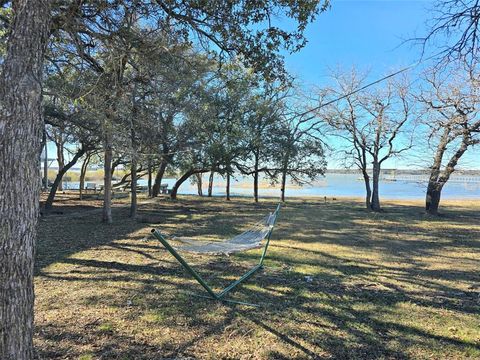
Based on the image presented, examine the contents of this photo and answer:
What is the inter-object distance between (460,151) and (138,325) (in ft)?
45.8

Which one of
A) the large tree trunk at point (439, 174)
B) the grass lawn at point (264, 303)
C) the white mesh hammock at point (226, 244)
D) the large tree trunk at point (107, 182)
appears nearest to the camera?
the grass lawn at point (264, 303)

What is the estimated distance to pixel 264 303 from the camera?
4262 mm

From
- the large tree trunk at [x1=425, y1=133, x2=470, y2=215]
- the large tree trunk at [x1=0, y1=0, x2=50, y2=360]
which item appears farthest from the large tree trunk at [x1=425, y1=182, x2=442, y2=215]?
the large tree trunk at [x1=0, y1=0, x2=50, y2=360]

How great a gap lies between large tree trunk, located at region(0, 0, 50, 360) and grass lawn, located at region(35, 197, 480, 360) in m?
1.04

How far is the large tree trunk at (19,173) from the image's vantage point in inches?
75.9

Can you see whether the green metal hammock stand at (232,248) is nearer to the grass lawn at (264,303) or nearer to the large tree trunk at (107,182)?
the grass lawn at (264,303)

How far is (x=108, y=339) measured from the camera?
125 inches

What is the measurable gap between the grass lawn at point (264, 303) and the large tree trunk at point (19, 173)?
40.9 inches

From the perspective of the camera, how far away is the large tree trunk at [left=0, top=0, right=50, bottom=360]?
1929mm

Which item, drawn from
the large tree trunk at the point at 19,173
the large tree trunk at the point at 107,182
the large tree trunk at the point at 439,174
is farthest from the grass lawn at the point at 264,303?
the large tree trunk at the point at 439,174

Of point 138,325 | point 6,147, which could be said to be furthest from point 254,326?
point 6,147

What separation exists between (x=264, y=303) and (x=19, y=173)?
3.06 meters

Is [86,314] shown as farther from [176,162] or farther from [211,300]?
[176,162]

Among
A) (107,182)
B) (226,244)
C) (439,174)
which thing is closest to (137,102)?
(107,182)
